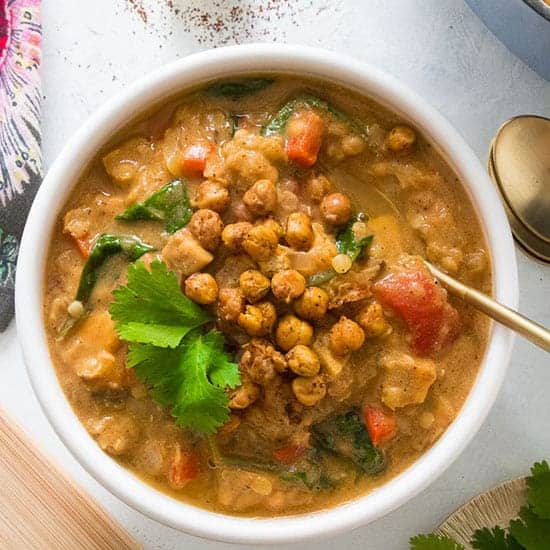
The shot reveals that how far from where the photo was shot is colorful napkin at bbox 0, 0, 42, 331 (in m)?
3.01

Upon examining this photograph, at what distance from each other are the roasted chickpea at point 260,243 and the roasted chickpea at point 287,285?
0.06m

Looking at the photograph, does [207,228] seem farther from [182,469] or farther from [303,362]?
[182,469]

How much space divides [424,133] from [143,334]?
2.85ft

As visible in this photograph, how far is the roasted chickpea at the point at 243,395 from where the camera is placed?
2529 mm

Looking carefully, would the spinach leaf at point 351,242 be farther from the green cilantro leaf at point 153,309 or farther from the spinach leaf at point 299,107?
the green cilantro leaf at point 153,309

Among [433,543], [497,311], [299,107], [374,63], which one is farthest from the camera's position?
[374,63]

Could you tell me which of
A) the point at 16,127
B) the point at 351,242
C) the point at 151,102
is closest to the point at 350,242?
the point at 351,242

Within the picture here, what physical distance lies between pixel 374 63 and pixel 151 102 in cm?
74

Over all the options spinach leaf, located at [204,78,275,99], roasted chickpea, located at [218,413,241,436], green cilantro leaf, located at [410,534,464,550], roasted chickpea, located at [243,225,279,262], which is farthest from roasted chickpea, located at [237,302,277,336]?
green cilantro leaf, located at [410,534,464,550]

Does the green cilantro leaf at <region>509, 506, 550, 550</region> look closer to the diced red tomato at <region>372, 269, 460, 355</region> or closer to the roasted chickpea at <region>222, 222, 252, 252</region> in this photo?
the diced red tomato at <region>372, 269, 460, 355</region>

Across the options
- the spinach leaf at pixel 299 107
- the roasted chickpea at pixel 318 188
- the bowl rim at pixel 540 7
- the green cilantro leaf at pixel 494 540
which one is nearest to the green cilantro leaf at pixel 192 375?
the roasted chickpea at pixel 318 188

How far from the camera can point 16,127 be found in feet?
9.93

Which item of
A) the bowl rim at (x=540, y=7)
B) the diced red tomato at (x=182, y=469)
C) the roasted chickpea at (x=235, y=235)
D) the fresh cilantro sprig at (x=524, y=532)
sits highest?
the bowl rim at (x=540, y=7)

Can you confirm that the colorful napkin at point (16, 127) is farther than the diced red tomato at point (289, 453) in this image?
Yes
